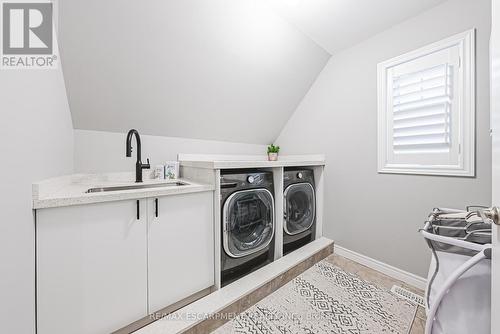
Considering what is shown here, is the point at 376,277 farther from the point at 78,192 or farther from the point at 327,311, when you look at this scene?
the point at 78,192

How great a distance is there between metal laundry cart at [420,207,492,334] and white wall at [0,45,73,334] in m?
1.78

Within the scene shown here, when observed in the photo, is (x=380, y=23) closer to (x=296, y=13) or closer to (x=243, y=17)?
(x=296, y=13)

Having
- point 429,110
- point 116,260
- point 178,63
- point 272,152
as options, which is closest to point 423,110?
point 429,110

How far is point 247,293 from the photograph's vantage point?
1482 millimetres

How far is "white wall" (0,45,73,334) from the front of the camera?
746 mm

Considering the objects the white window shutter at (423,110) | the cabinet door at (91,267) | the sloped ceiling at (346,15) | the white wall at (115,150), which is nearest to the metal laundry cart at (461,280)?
the white window shutter at (423,110)

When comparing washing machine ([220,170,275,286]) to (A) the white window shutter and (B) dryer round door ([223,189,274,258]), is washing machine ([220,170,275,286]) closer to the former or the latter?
(B) dryer round door ([223,189,274,258])

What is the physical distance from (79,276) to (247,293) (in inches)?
40.7

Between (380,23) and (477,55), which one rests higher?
(380,23)

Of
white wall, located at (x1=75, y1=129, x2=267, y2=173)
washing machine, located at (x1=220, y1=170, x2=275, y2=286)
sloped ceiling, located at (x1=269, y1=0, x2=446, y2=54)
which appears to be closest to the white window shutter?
sloped ceiling, located at (x1=269, y1=0, x2=446, y2=54)

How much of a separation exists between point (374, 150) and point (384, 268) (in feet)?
3.70

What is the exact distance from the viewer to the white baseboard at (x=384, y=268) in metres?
1.71

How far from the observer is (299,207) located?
7.41 ft

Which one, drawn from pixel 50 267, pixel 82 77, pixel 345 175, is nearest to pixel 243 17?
pixel 82 77
